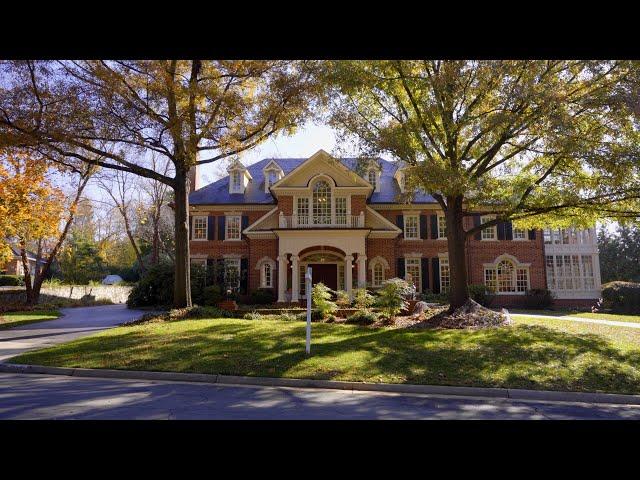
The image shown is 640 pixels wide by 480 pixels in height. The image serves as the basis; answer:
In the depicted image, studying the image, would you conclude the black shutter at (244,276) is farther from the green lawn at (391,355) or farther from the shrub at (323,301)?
the green lawn at (391,355)

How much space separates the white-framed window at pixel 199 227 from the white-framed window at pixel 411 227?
11.8 meters

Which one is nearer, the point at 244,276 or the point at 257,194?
the point at 244,276

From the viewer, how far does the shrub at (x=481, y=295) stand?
24750 mm

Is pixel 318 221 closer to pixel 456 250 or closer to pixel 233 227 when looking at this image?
pixel 233 227

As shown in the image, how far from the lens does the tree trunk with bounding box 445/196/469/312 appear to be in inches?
595

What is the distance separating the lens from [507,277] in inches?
1072

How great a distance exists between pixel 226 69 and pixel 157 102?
2.50 m

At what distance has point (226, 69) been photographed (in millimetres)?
15469

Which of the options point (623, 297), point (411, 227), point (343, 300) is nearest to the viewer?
point (343, 300)

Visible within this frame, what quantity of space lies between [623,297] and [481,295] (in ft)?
22.7

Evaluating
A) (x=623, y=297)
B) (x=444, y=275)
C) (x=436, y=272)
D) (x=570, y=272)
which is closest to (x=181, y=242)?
(x=436, y=272)

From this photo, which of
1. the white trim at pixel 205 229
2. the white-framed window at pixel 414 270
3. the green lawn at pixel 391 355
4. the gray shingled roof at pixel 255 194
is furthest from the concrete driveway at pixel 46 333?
the white-framed window at pixel 414 270
